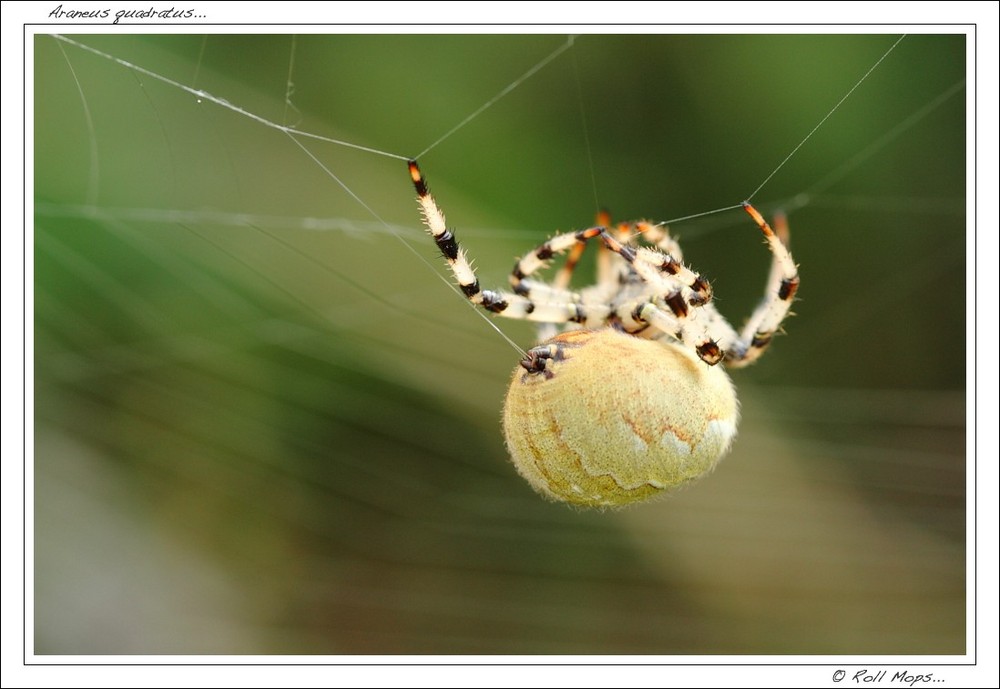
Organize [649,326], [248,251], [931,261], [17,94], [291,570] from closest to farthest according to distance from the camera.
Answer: [649,326] < [17,94] < [248,251] < [291,570] < [931,261]

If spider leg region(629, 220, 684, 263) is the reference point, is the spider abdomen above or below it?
below

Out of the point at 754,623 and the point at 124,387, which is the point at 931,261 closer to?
the point at 754,623

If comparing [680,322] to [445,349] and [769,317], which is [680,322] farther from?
Answer: [445,349]

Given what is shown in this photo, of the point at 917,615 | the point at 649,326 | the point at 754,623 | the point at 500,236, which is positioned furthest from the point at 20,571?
the point at 917,615

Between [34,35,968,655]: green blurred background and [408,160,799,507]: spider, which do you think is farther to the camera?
[34,35,968,655]: green blurred background

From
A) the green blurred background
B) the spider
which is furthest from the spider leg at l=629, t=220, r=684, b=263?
the green blurred background

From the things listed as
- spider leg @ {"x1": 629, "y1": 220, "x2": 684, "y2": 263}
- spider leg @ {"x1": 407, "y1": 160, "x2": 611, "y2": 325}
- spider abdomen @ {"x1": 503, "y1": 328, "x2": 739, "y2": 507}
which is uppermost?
spider leg @ {"x1": 629, "y1": 220, "x2": 684, "y2": 263}

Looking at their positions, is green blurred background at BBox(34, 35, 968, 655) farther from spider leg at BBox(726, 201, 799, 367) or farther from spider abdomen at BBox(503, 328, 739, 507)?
spider abdomen at BBox(503, 328, 739, 507)

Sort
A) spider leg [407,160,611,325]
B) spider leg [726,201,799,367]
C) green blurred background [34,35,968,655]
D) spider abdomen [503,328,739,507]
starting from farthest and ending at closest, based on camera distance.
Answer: green blurred background [34,35,968,655]
spider leg [726,201,799,367]
spider leg [407,160,611,325]
spider abdomen [503,328,739,507]

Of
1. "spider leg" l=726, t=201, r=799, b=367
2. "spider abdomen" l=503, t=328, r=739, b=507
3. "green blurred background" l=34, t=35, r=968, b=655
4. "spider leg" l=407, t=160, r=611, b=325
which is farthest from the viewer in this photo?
"green blurred background" l=34, t=35, r=968, b=655
